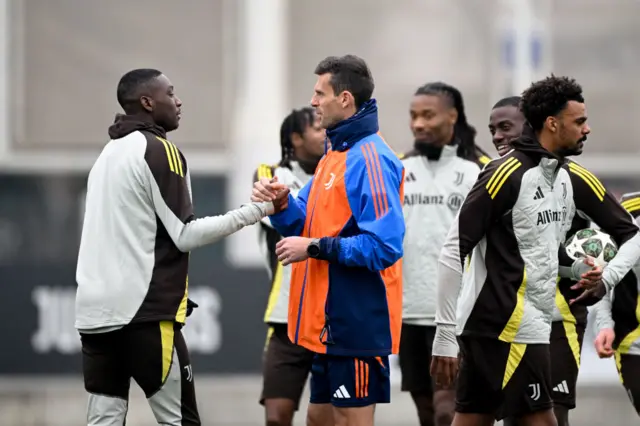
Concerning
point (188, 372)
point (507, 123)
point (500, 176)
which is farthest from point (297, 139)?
point (188, 372)

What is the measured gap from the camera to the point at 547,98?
670 cm

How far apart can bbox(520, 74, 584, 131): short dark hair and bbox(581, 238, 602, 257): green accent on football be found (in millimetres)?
735

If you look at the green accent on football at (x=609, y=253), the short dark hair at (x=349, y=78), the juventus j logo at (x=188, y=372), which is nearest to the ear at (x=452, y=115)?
the green accent on football at (x=609, y=253)

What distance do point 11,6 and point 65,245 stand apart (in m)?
4.83

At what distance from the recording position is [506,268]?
6.63m

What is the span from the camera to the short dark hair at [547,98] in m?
6.69

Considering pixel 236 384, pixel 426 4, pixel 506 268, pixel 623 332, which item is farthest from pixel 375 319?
pixel 426 4

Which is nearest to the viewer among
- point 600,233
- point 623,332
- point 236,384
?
point 600,233

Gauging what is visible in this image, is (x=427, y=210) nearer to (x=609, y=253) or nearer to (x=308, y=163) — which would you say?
(x=308, y=163)

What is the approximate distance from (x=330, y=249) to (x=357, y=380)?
25.1 inches

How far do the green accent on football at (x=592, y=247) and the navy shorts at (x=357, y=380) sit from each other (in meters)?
1.29

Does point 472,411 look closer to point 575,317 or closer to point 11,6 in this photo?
point 575,317

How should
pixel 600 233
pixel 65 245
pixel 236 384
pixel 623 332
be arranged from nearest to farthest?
pixel 600 233
pixel 623 332
pixel 236 384
pixel 65 245

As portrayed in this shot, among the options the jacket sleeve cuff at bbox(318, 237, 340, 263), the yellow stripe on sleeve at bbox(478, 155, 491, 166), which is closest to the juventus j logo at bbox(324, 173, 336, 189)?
the jacket sleeve cuff at bbox(318, 237, 340, 263)
